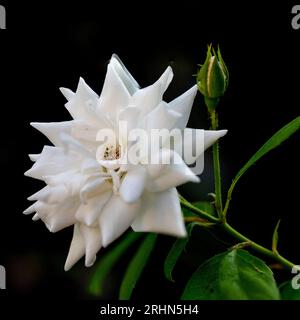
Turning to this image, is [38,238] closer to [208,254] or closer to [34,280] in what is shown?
[34,280]

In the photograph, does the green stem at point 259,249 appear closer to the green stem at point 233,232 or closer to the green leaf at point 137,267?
the green stem at point 233,232

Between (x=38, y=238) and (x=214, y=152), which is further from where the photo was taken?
(x=38, y=238)

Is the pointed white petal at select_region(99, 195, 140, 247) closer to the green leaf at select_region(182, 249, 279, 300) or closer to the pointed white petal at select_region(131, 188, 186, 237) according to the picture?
the pointed white petal at select_region(131, 188, 186, 237)

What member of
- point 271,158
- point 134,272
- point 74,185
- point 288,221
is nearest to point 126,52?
point 271,158

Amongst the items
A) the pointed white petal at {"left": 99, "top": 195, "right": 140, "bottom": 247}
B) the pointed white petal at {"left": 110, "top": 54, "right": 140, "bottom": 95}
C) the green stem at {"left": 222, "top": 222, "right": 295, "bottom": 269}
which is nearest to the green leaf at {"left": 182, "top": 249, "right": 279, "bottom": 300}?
the green stem at {"left": 222, "top": 222, "right": 295, "bottom": 269}

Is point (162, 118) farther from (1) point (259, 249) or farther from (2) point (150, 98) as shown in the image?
(1) point (259, 249)

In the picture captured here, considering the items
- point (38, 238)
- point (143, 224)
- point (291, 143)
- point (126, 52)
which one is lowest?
point (38, 238)

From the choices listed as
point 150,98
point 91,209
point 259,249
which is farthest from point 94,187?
point 259,249
